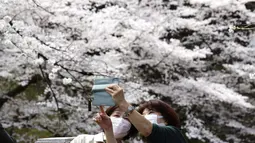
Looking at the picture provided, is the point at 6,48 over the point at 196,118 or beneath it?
over

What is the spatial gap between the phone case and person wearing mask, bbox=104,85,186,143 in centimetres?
4

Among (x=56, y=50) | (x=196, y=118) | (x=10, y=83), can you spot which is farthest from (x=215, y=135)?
(x=10, y=83)

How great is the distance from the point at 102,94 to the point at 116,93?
0.31ft

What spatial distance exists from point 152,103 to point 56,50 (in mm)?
3896

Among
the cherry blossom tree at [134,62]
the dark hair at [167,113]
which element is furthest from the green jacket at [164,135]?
the cherry blossom tree at [134,62]

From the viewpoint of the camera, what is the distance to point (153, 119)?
2.38 meters

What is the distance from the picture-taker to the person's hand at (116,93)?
193 cm

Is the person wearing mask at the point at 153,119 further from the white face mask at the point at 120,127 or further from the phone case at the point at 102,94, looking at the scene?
the white face mask at the point at 120,127

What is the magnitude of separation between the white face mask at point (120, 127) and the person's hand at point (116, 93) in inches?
21.9

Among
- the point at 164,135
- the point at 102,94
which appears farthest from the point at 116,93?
the point at 164,135

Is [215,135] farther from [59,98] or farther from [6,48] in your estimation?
[6,48]

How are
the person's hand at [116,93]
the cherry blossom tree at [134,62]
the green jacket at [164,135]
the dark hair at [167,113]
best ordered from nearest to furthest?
the person's hand at [116,93], the green jacket at [164,135], the dark hair at [167,113], the cherry blossom tree at [134,62]

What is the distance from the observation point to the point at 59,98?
23.1ft

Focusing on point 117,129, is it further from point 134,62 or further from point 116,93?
point 134,62
